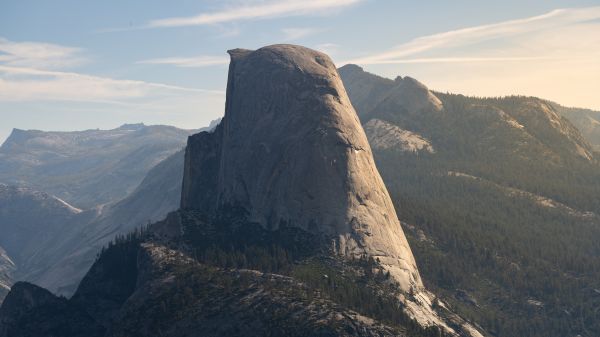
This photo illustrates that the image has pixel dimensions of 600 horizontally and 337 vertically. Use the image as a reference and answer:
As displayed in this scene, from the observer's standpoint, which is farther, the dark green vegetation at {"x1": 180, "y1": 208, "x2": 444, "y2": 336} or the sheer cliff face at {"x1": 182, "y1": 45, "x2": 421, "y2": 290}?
the sheer cliff face at {"x1": 182, "y1": 45, "x2": 421, "y2": 290}

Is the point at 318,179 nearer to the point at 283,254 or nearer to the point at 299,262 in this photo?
the point at 283,254

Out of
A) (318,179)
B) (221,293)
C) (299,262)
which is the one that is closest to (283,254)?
(299,262)

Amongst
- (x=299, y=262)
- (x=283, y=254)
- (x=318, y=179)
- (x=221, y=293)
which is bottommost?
(x=221, y=293)

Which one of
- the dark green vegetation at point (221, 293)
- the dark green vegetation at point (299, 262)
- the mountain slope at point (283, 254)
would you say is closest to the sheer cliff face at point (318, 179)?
the mountain slope at point (283, 254)

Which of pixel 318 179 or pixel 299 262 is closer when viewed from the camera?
pixel 299 262

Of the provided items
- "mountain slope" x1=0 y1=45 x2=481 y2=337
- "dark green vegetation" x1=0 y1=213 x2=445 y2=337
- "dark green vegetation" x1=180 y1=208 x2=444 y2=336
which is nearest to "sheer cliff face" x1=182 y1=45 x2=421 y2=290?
"mountain slope" x1=0 y1=45 x2=481 y2=337

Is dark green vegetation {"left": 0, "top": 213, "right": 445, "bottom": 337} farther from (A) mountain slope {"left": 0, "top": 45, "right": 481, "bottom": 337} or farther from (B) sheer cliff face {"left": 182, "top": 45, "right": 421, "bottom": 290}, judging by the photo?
(B) sheer cliff face {"left": 182, "top": 45, "right": 421, "bottom": 290}

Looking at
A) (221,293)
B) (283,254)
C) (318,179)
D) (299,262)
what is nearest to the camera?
(221,293)

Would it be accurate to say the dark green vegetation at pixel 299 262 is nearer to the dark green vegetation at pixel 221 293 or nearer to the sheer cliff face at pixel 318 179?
the dark green vegetation at pixel 221 293

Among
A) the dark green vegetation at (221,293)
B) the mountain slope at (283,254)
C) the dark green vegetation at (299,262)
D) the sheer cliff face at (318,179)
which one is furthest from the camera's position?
the sheer cliff face at (318,179)

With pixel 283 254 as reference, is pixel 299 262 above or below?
below

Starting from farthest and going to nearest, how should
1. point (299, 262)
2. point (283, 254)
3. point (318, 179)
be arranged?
point (318, 179) < point (283, 254) < point (299, 262)
